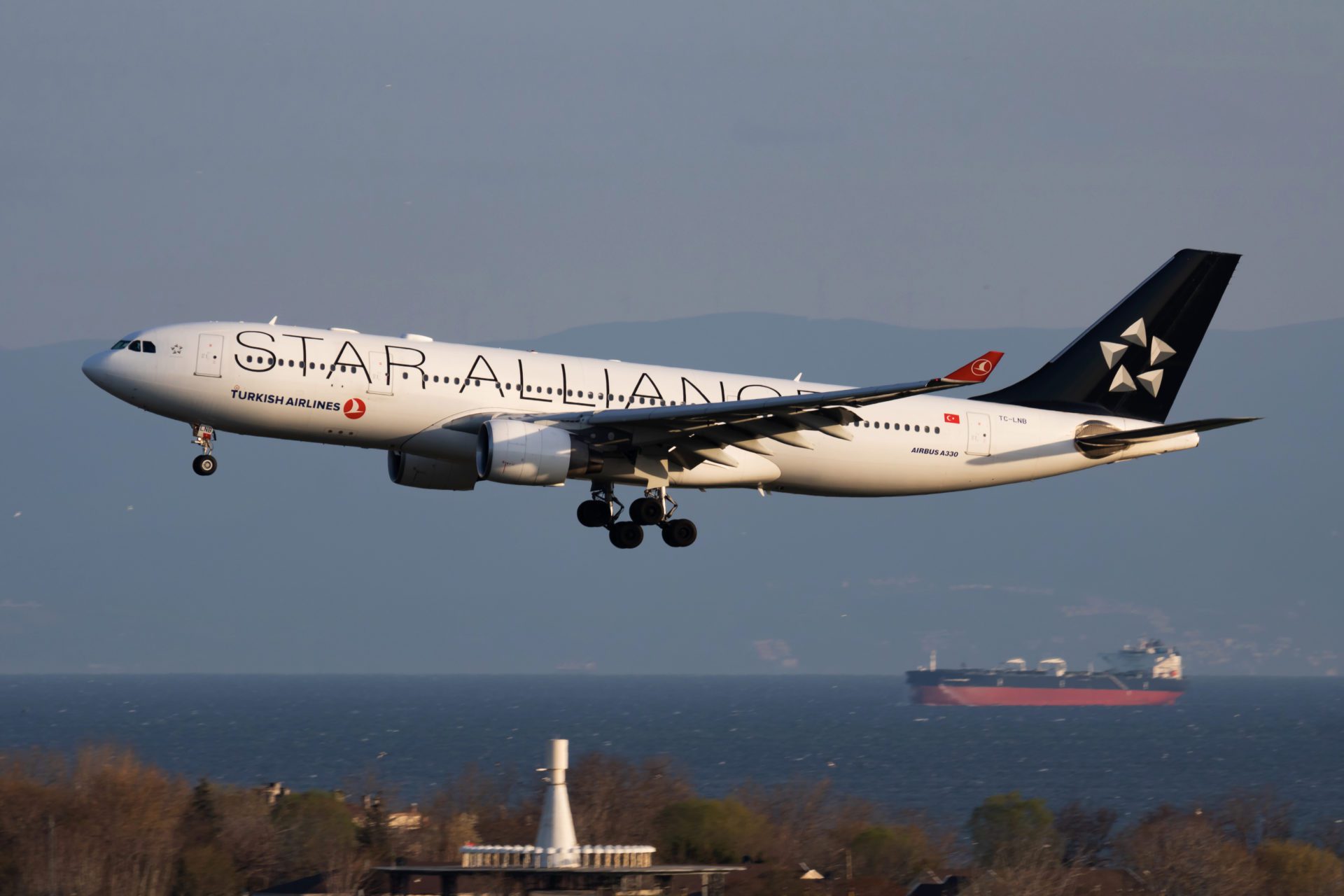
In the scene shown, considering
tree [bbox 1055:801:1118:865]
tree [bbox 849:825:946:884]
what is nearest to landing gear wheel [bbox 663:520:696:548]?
tree [bbox 849:825:946:884]

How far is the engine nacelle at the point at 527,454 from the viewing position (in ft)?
124

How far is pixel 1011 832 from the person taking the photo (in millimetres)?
92250

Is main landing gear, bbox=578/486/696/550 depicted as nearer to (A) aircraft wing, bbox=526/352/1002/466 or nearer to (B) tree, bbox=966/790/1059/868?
(A) aircraft wing, bbox=526/352/1002/466

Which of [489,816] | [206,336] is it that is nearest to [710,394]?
[206,336]

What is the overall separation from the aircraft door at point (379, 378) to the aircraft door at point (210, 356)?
3.53 m

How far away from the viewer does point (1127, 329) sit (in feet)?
163

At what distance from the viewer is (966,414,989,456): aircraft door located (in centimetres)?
4488

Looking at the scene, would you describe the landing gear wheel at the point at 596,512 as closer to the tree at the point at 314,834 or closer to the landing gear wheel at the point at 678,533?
the landing gear wheel at the point at 678,533

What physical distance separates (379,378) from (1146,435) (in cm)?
2111

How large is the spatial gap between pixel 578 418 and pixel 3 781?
5248 centimetres

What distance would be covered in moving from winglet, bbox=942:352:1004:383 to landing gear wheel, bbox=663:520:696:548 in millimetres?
9945

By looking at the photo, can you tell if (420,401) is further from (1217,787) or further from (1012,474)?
(1217,787)

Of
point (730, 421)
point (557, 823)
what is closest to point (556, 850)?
point (557, 823)

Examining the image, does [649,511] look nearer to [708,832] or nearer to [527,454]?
[527,454]
